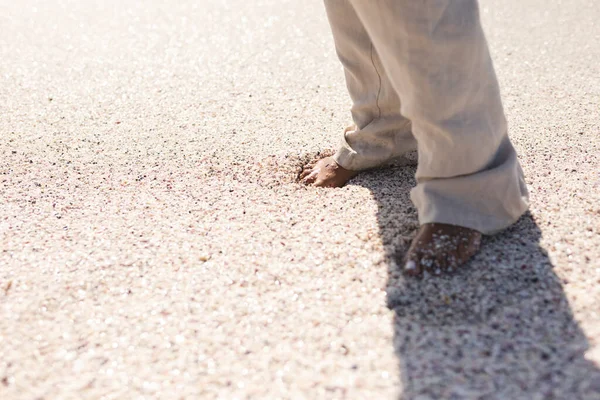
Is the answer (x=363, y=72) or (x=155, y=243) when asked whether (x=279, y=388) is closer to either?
(x=155, y=243)

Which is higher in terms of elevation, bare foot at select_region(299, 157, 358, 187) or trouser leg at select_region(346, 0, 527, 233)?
trouser leg at select_region(346, 0, 527, 233)

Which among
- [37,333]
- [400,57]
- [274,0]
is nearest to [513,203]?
[400,57]

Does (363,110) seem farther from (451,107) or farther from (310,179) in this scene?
(451,107)

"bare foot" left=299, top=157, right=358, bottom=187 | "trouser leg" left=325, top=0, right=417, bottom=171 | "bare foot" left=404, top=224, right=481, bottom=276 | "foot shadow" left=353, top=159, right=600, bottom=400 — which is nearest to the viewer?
"foot shadow" left=353, top=159, right=600, bottom=400

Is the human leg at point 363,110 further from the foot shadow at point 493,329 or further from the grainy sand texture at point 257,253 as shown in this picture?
the foot shadow at point 493,329

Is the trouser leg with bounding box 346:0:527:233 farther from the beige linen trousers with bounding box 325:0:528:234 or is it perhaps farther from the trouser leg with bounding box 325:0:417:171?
the trouser leg with bounding box 325:0:417:171

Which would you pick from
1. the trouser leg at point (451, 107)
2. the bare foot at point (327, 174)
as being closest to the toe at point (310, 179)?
the bare foot at point (327, 174)

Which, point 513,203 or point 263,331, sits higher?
point 263,331

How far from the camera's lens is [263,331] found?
1210 mm

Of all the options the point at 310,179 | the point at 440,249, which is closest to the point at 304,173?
the point at 310,179

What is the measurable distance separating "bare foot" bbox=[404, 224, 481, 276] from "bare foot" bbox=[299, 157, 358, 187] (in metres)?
0.48

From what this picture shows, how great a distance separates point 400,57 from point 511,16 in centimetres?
243

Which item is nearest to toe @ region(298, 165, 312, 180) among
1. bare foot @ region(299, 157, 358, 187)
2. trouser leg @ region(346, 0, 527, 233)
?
bare foot @ region(299, 157, 358, 187)

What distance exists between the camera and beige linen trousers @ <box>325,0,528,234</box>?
4.05ft
